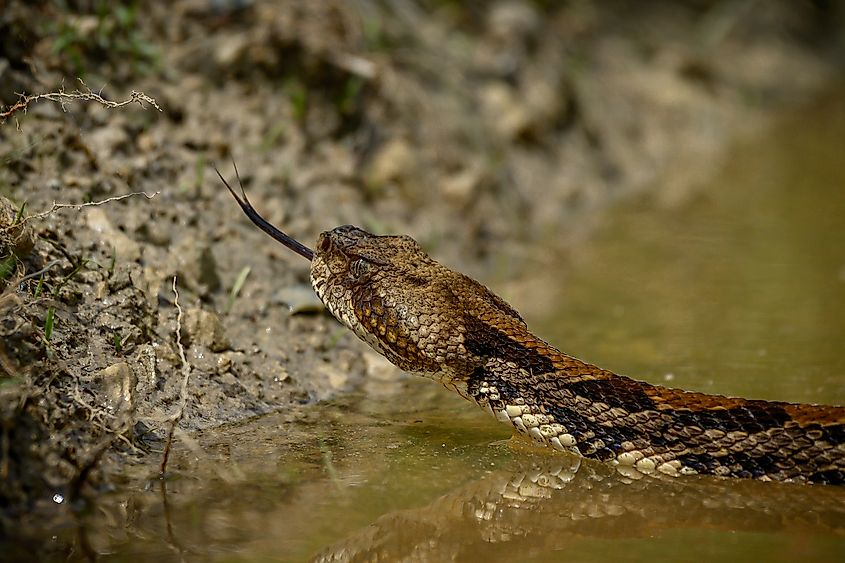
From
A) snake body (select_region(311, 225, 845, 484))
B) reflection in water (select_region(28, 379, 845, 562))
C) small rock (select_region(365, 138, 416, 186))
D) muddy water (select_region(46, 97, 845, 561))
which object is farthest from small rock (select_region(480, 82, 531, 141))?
reflection in water (select_region(28, 379, 845, 562))

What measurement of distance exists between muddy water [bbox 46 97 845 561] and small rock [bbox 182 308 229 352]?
0.59 metres

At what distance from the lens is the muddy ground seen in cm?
495

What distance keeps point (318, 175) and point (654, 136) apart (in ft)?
20.4

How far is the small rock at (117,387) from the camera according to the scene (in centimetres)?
489

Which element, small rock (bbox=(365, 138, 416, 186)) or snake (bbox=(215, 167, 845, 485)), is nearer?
snake (bbox=(215, 167, 845, 485))

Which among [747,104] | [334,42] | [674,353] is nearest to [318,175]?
[334,42]

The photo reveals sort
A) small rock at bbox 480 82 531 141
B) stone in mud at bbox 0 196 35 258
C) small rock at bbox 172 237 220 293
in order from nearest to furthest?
stone in mud at bbox 0 196 35 258, small rock at bbox 172 237 220 293, small rock at bbox 480 82 531 141

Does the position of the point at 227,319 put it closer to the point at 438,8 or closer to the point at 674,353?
the point at 674,353

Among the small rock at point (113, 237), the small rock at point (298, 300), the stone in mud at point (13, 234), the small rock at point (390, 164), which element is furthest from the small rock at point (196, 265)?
the small rock at point (390, 164)

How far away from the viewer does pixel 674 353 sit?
6652 millimetres

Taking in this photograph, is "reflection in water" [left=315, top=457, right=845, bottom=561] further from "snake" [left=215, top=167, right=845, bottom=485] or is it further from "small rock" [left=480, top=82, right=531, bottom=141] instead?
"small rock" [left=480, top=82, right=531, bottom=141]

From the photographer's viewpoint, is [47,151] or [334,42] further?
[334,42]

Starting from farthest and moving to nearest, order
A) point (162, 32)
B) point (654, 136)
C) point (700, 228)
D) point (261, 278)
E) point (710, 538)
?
point (654, 136) < point (700, 228) < point (162, 32) < point (261, 278) < point (710, 538)

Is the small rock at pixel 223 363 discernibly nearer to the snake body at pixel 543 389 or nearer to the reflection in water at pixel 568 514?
the snake body at pixel 543 389
